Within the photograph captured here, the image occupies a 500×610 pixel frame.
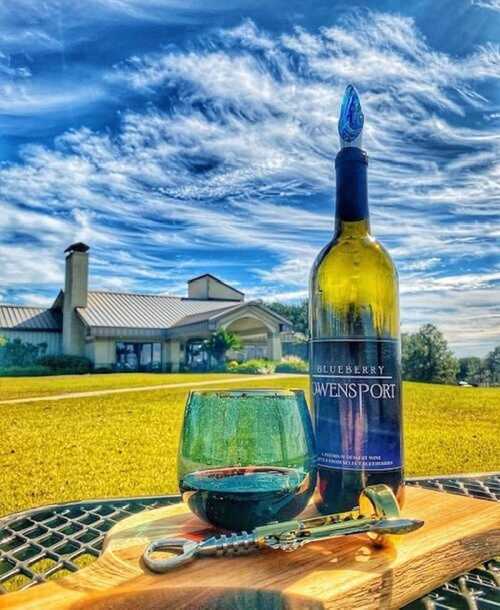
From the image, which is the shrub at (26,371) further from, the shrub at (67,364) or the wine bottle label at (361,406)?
the wine bottle label at (361,406)

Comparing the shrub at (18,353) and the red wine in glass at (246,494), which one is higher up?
the shrub at (18,353)

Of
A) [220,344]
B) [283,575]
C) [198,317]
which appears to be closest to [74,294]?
[198,317]

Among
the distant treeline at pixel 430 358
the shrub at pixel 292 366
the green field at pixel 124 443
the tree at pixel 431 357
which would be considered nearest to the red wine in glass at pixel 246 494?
the green field at pixel 124 443

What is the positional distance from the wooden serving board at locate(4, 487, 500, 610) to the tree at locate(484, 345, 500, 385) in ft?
6.18

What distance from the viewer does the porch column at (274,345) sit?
7797 millimetres

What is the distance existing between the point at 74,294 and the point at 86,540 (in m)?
7.84

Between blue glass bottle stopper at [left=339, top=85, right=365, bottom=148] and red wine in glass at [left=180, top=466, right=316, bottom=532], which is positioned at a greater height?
blue glass bottle stopper at [left=339, top=85, right=365, bottom=148]

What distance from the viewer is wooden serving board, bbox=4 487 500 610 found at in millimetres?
282

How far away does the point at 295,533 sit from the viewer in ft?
1.10

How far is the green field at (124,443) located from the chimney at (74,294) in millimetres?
4099

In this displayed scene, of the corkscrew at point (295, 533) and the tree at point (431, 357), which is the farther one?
the tree at point (431, 357)

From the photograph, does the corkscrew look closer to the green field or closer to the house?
the green field

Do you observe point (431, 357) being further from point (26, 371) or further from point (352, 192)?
point (26, 371)

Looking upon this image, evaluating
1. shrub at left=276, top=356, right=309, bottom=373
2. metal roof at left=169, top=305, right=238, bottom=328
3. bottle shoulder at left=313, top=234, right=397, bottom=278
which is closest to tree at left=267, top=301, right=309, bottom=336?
shrub at left=276, top=356, right=309, bottom=373
